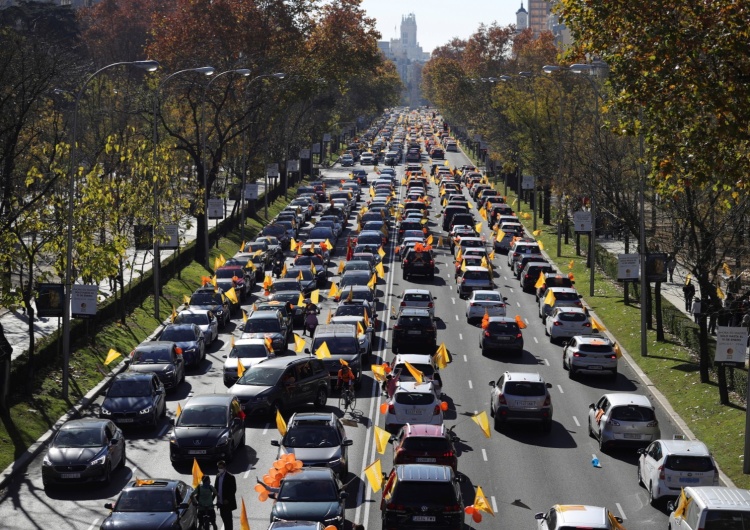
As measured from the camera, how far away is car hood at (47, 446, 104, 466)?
90.1 ft

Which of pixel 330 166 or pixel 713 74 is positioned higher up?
pixel 713 74

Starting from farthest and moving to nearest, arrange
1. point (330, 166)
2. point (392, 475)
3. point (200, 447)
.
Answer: point (330, 166)
point (200, 447)
point (392, 475)

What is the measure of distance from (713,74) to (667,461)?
319 inches

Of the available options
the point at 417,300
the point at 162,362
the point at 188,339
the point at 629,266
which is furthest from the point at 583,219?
the point at 162,362

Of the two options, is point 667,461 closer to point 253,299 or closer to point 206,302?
point 206,302

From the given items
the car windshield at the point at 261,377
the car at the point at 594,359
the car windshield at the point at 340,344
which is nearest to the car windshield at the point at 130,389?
the car windshield at the point at 261,377

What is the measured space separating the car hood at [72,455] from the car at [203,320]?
16574 mm

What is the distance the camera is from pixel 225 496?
24.0 metres

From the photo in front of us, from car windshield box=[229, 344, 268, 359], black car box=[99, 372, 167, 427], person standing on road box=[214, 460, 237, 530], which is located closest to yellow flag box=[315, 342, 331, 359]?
car windshield box=[229, 344, 268, 359]

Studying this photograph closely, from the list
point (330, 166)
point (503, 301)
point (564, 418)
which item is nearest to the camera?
point (564, 418)

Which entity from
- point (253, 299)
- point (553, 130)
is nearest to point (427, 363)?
point (253, 299)

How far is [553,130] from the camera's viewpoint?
84.3 m

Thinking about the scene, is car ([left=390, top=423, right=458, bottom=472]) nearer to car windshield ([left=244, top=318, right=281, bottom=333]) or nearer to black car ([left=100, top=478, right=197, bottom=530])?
black car ([left=100, top=478, right=197, bottom=530])

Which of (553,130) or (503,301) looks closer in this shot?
(503,301)
